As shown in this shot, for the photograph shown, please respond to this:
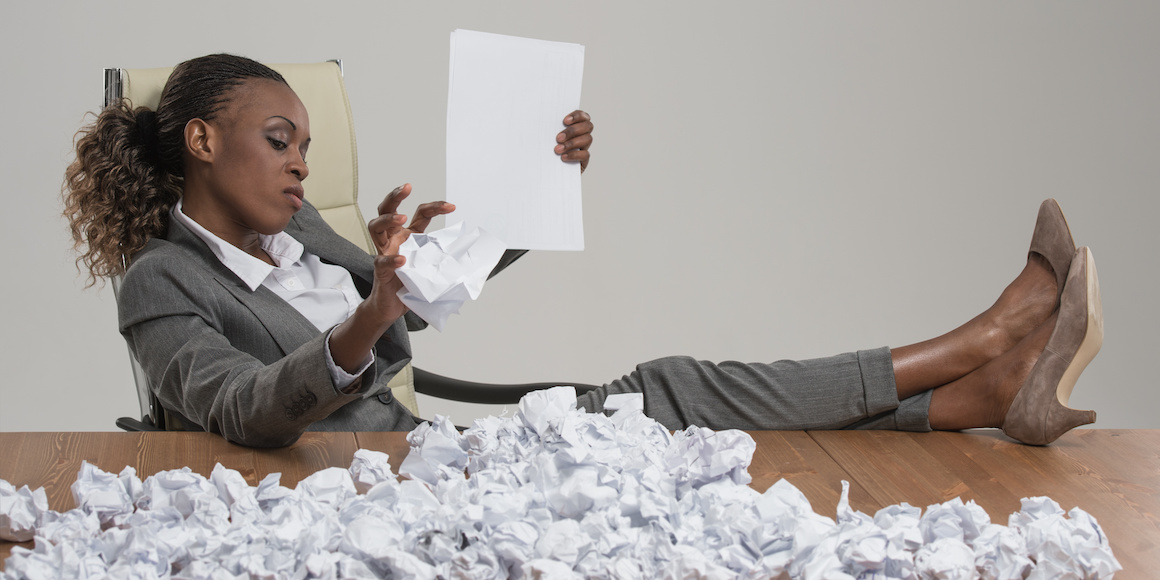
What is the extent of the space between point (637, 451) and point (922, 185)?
2661mm

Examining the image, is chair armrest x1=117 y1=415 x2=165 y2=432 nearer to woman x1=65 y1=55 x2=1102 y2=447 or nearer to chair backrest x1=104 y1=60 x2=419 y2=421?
woman x1=65 y1=55 x2=1102 y2=447

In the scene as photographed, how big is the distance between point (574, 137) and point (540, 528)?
0.78m

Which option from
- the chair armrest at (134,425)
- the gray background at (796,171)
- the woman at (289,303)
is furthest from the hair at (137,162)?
the gray background at (796,171)

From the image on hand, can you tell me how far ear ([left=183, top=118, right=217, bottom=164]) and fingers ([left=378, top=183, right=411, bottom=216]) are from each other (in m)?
0.29

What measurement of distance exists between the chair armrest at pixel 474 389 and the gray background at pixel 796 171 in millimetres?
1375

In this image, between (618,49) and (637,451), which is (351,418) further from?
(618,49)

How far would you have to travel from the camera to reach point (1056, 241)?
1677 millimetres

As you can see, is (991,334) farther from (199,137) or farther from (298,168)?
(199,137)

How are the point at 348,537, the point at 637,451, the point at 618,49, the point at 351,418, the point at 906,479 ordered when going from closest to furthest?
the point at 348,537 < the point at 637,451 < the point at 906,479 < the point at 351,418 < the point at 618,49

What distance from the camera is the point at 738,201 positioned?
3.46m

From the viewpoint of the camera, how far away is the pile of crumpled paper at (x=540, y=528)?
36.9 inches

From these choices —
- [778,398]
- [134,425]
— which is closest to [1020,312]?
[778,398]

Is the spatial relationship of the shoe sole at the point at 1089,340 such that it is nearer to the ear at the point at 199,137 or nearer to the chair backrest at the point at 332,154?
the chair backrest at the point at 332,154

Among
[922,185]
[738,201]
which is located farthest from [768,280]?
[922,185]
